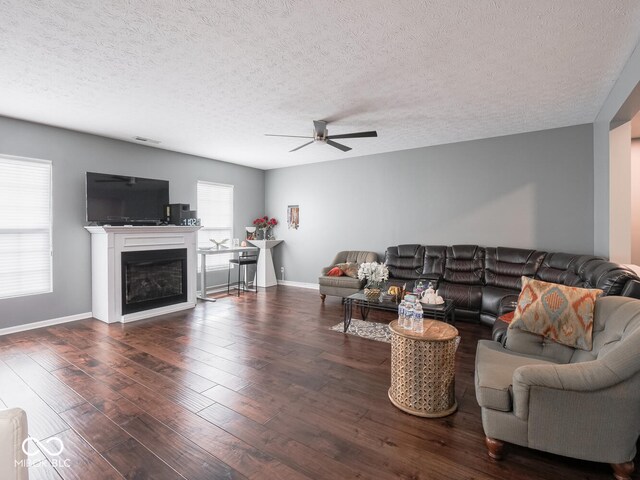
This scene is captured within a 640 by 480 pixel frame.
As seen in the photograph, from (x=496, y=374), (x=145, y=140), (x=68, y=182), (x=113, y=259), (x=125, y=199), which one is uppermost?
(x=145, y=140)

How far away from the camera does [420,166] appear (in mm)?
5801

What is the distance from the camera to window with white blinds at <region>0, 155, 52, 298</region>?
160 inches

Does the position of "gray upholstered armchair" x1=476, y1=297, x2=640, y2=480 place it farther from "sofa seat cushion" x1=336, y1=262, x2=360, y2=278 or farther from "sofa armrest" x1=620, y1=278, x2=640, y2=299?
"sofa seat cushion" x1=336, y1=262, x2=360, y2=278

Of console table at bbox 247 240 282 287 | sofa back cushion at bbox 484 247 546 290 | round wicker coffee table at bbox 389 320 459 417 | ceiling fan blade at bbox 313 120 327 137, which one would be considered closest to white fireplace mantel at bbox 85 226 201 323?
console table at bbox 247 240 282 287

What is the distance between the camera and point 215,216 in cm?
679

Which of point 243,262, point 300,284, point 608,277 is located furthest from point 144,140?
point 608,277

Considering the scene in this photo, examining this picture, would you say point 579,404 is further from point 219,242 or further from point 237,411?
point 219,242

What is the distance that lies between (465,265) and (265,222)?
14.7 feet

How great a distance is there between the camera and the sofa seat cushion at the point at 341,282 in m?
5.34

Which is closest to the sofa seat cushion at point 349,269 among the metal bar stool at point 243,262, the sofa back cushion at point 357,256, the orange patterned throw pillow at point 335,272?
the orange patterned throw pillow at point 335,272

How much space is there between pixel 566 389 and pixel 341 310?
365 cm

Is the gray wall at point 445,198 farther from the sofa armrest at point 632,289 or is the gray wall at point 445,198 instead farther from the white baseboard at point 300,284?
the sofa armrest at point 632,289

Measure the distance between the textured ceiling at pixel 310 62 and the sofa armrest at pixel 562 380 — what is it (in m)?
2.22

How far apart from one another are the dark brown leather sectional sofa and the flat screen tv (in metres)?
4.11
